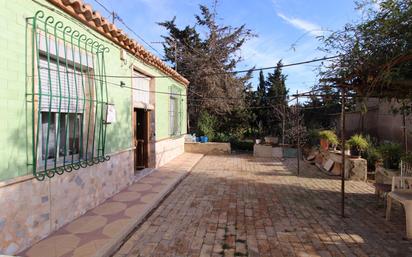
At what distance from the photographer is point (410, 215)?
4.18 m

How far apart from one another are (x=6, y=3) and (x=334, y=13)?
187 inches

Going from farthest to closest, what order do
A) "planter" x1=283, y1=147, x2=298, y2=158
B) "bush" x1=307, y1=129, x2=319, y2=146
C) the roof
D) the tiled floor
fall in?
"planter" x1=283, y1=147, x2=298, y2=158 → "bush" x1=307, y1=129, x2=319, y2=146 → the roof → the tiled floor

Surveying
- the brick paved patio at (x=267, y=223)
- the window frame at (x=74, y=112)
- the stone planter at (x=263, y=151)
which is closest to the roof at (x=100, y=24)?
the window frame at (x=74, y=112)

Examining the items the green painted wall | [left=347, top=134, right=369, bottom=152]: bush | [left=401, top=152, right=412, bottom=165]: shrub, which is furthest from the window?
[left=347, top=134, right=369, bottom=152]: bush

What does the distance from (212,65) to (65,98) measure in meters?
14.9

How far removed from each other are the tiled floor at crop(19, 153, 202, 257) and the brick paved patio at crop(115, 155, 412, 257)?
231 millimetres

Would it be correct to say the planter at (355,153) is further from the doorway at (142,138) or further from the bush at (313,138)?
the doorway at (142,138)

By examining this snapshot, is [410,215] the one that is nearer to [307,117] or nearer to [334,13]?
[334,13]

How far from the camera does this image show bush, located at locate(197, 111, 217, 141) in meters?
16.7

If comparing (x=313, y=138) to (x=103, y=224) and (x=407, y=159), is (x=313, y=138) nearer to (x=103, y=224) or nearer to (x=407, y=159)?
(x=407, y=159)

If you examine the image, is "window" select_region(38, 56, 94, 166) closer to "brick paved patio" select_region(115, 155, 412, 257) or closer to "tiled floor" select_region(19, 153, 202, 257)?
"tiled floor" select_region(19, 153, 202, 257)

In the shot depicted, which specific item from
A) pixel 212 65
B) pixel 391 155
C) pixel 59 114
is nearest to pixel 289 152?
pixel 391 155

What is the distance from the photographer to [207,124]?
1725 centimetres

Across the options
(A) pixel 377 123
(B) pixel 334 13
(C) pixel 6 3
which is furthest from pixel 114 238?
(A) pixel 377 123
